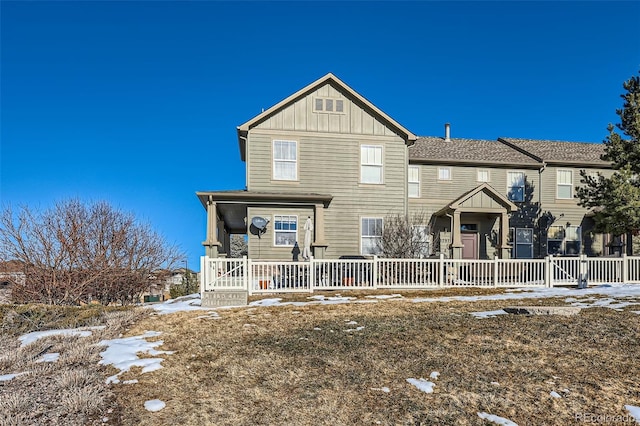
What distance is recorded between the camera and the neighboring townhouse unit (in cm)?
1418

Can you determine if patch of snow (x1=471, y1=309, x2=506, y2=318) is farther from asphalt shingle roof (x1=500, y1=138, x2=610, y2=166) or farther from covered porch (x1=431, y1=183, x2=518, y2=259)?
asphalt shingle roof (x1=500, y1=138, x2=610, y2=166)

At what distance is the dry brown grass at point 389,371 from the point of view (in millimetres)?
3551

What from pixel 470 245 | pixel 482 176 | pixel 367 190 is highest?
pixel 482 176

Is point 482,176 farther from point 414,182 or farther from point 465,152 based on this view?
point 414,182

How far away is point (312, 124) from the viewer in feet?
48.5

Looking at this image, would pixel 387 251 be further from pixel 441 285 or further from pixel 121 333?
pixel 121 333

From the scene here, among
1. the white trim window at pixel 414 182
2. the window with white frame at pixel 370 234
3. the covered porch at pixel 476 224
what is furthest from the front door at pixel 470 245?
the window with white frame at pixel 370 234

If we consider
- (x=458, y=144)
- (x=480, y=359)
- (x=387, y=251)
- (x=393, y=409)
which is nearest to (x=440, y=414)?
(x=393, y=409)

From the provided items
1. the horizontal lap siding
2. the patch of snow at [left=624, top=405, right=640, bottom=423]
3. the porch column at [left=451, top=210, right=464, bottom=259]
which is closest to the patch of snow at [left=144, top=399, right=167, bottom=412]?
the patch of snow at [left=624, top=405, right=640, bottom=423]

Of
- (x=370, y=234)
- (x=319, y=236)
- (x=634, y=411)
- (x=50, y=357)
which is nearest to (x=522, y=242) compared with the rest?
(x=370, y=234)

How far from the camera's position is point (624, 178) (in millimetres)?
13117

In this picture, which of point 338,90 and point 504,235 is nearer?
point 504,235

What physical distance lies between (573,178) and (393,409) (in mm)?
18080

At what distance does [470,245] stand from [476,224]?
979mm
